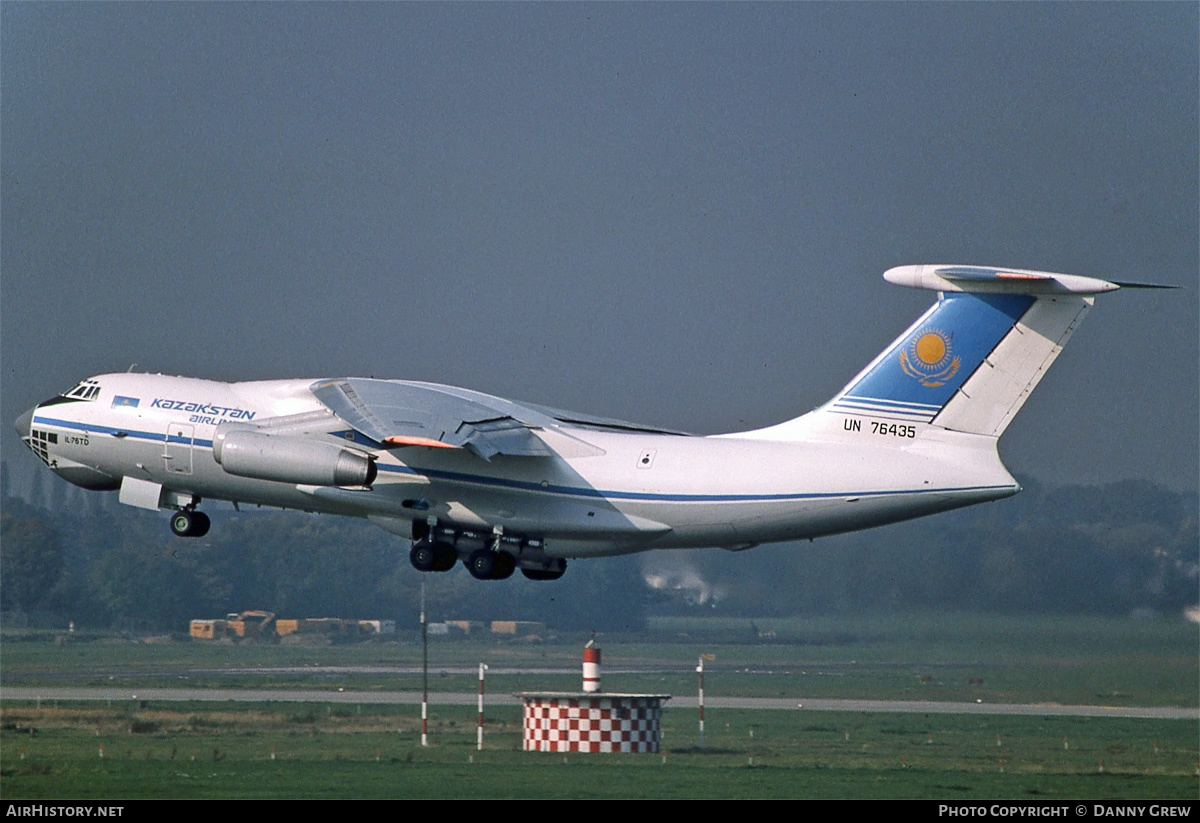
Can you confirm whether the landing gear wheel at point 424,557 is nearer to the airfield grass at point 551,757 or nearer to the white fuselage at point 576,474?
the white fuselage at point 576,474

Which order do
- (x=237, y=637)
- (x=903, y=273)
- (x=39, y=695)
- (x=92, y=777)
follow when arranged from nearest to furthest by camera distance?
(x=92, y=777)
(x=903, y=273)
(x=39, y=695)
(x=237, y=637)

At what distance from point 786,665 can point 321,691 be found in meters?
5.85

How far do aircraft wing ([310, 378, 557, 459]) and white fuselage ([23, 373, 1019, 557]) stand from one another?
0.35 metres

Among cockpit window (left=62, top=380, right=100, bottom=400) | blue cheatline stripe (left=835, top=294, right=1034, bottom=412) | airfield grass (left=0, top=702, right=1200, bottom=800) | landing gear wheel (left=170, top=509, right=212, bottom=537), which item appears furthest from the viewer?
landing gear wheel (left=170, top=509, right=212, bottom=537)

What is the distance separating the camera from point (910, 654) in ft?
70.2

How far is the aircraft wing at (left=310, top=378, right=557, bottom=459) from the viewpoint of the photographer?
16453mm

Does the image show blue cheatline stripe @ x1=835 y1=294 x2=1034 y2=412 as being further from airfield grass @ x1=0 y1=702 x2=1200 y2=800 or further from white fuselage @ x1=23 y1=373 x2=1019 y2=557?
airfield grass @ x1=0 y1=702 x2=1200 y2=800

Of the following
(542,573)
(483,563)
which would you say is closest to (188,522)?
(483,563)

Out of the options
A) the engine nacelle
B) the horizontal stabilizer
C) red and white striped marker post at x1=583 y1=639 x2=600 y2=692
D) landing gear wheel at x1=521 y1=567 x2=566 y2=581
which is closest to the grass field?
red and white striped marker post at x1=583 y1=639 x2=600 y2=692
